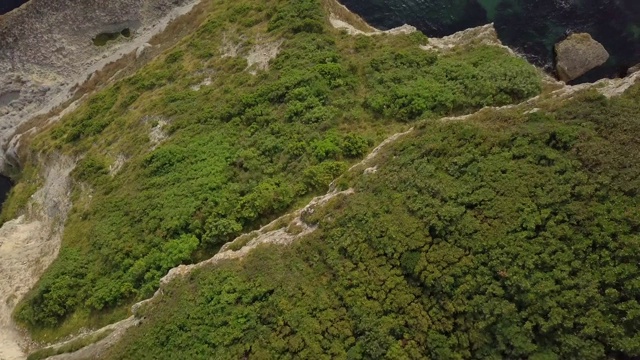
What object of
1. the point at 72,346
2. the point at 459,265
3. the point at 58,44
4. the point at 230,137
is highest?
the point at 58,44

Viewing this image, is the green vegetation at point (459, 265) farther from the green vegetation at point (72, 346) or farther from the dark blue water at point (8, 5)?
the dark blue water at point (8, 5)

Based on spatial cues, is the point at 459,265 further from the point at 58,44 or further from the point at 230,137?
the point at 58,44

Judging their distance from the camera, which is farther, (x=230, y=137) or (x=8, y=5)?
(x=8, y=5)

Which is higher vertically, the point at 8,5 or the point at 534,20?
the point at 8,5

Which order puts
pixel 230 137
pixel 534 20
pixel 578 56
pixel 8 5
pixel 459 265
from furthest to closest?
pixel 8 5 < pixel 534 20 < pixel 578 56 < pixel 230 137 < pixel 459 265

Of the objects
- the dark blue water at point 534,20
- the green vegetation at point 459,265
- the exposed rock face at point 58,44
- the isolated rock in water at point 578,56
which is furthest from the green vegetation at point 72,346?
the isolated rock in water at point 578,56

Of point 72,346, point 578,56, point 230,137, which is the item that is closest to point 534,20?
point 578,56

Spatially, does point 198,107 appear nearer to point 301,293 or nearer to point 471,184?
point 301,293

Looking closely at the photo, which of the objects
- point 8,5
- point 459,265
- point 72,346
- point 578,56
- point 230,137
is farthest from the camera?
point 8,5
